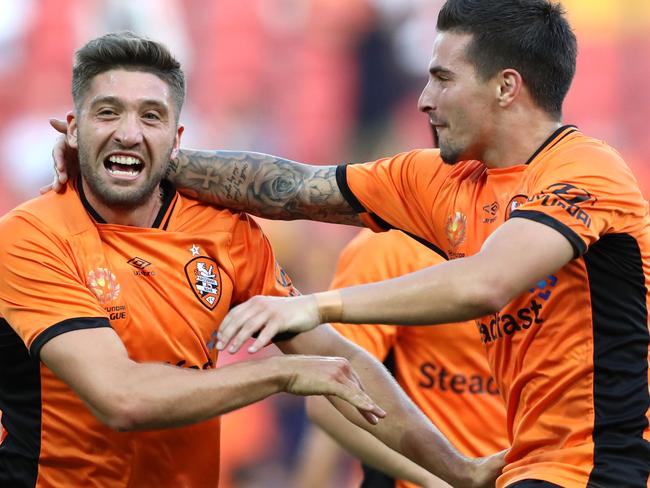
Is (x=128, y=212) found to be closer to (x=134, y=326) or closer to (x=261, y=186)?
(x=134, y=326)

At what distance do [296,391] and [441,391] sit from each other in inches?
65.9

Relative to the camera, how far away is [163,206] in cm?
486

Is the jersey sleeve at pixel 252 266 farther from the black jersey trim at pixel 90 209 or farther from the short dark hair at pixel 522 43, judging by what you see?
the short dark hair at pixel 522 43

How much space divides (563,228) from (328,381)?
1.00m

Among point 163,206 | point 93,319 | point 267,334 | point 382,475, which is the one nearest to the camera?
point 267,334

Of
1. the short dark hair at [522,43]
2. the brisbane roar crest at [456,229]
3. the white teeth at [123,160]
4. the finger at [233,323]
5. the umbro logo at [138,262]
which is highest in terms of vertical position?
the short dark hair at [522,43]

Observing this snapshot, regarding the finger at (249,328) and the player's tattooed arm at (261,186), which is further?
the player's tattooed arm at (261,186)

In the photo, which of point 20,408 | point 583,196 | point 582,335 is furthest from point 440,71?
point 20,408

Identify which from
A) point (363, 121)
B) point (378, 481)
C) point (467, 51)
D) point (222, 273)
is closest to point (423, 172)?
point (467, 51)

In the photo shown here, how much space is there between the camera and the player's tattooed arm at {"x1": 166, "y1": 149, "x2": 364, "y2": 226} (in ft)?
16.3

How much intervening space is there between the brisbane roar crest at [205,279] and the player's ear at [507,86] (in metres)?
1.36

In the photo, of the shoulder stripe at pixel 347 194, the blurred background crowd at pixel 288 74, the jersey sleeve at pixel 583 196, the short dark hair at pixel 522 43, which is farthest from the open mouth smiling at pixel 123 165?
the blurred background crowd at pixel 288 74

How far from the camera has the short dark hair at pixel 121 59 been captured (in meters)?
4.65

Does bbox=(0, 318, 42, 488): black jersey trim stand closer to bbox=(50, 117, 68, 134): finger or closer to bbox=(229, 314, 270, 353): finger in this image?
bbox=(50, 117, 68, 134): finger
